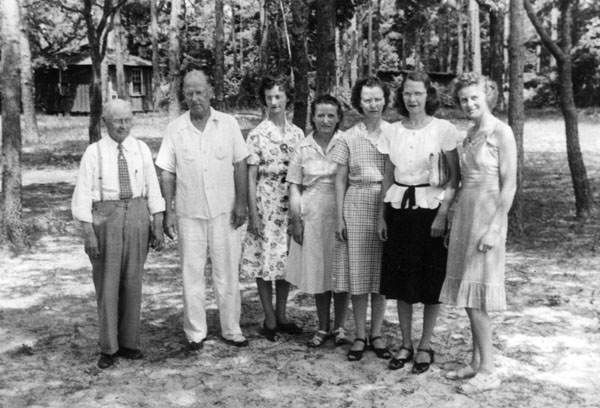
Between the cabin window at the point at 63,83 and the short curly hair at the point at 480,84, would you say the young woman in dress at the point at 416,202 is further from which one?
the cabin window at the point at 63,83

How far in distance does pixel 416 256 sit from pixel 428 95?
1041mm

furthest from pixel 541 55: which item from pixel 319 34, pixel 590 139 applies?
pixel 319 34

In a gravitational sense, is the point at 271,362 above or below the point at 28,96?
below

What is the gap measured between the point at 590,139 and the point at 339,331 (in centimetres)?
1614

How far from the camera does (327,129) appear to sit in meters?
4.95

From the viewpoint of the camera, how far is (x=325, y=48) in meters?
8.52

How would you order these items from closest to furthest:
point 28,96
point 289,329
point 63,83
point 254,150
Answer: point 254,150
point 289,329
point 28,96
point 63,83

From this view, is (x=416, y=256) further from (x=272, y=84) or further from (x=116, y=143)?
(x=116, y=143)

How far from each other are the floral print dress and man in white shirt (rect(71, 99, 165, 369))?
77 cm

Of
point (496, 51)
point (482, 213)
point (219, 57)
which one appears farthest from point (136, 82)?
point (482, 213)

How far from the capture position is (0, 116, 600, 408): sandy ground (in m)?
4.26

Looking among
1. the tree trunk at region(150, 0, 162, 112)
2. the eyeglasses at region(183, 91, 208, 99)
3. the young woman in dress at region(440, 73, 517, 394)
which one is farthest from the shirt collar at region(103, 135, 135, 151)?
the tree trunk at region(150, 0, 162, 112)

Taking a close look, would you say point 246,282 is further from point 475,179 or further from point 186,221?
point 475,179

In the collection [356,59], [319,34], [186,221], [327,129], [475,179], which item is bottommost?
[186,221]
